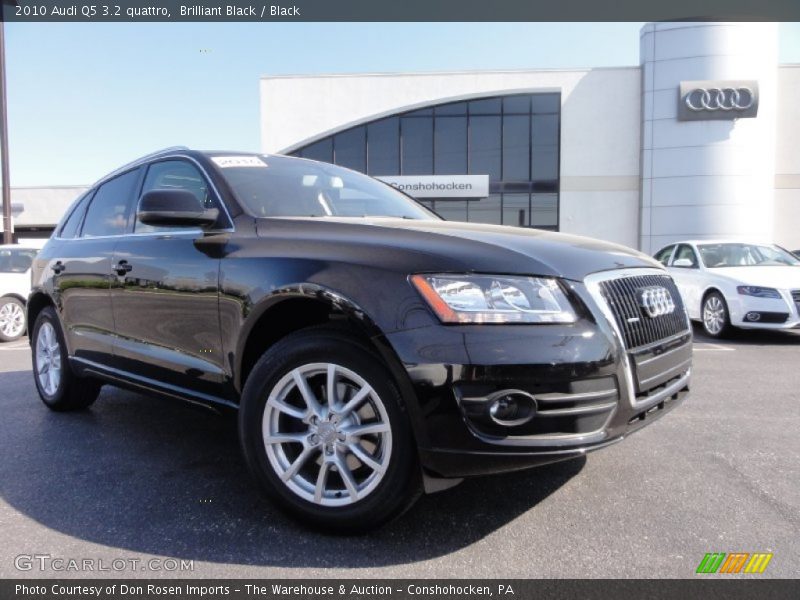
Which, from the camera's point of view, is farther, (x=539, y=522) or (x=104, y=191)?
Answer: (x=104, y=191)

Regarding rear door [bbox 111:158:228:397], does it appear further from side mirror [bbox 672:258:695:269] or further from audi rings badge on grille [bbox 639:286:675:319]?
side mirror [bbox 672:258:695:269]

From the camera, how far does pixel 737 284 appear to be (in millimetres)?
7867

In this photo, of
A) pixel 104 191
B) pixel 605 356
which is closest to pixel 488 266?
pixel 605 356

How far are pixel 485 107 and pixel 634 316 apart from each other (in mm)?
25354

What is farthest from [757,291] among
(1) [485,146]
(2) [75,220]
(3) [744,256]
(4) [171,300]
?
(1) [485,146]

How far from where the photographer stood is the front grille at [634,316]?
2.33 meters

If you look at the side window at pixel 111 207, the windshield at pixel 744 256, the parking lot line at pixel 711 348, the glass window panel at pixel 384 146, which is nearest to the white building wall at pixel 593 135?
the glass window panel at pixel 384 146

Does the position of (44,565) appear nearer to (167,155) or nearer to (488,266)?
(488,266)

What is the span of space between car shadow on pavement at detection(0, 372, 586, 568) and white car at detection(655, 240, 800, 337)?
5.75 m

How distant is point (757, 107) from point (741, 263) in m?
19.3

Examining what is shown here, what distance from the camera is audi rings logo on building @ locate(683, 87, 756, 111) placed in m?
23.9

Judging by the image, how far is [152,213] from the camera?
2.83 meters

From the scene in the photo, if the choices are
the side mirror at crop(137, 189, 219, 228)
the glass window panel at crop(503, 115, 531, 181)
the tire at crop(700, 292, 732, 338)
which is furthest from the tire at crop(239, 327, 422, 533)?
the glass window panel at crop(503, 115, 531, 181)

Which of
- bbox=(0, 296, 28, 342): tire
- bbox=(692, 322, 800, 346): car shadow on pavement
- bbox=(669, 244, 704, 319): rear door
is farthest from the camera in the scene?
bbox=(0, 296, 28, 342): tire
